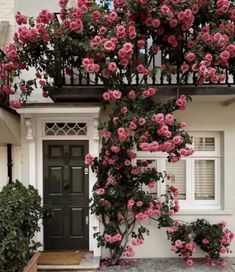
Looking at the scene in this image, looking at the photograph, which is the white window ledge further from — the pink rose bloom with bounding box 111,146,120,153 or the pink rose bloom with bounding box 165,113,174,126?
the pink rose bloom with bounding box 165,113,174,126

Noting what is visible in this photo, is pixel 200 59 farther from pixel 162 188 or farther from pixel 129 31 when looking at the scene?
pixel 162 188

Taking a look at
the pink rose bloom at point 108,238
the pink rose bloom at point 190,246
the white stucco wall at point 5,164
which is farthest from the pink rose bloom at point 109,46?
the pink rose bloom at point 190,246

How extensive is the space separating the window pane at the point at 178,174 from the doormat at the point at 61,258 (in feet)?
7.14

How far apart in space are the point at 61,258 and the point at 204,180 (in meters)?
3.06

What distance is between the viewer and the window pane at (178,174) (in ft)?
22.2

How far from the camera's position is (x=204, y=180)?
680 cm

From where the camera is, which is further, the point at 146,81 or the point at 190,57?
the point at 146,81

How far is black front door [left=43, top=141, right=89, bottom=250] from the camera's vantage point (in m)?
6.55

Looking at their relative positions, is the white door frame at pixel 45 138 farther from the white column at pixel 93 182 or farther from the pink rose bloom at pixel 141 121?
the pink rose bloom at pixel 141 121

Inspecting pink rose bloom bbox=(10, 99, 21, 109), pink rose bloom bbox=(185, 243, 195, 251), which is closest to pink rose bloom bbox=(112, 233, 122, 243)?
pink rose bloom bbox=(185, 243, 195, 251)

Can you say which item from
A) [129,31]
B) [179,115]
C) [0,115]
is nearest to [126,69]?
[129,31]

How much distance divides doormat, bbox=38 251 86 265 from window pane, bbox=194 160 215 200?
8.21 feet

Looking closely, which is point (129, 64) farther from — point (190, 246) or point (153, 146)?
point (190, 246)

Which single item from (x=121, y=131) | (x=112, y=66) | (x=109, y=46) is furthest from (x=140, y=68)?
(x=121, y=131)
